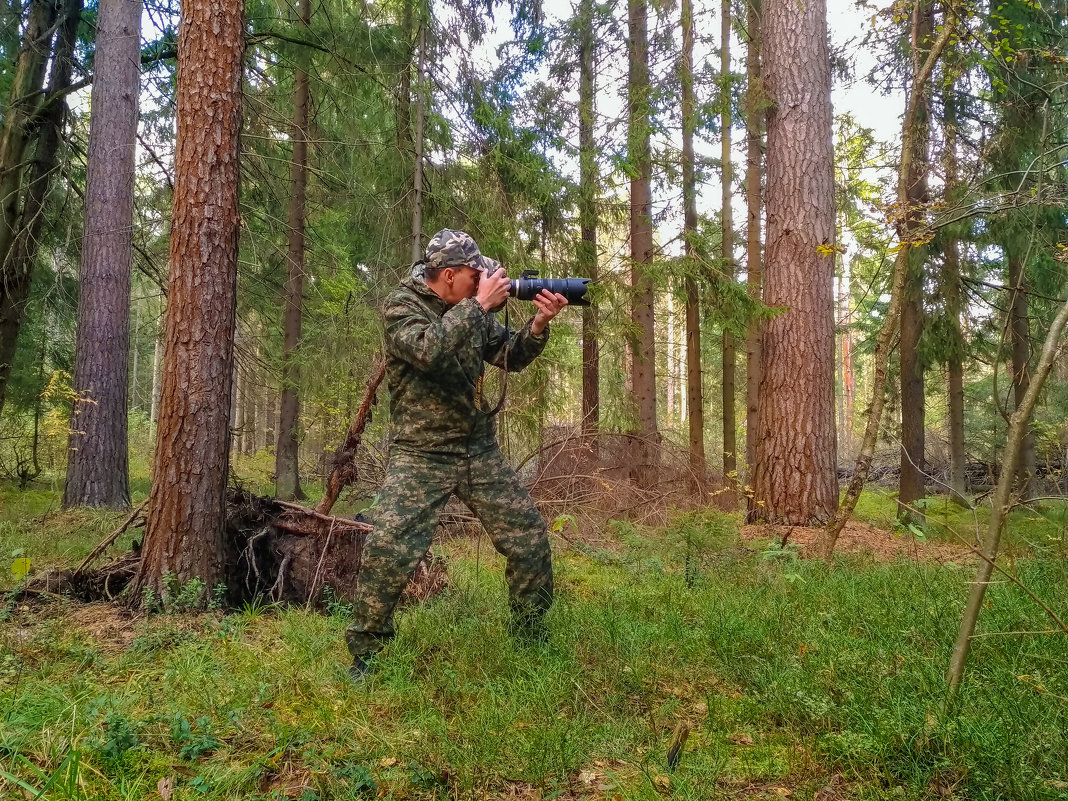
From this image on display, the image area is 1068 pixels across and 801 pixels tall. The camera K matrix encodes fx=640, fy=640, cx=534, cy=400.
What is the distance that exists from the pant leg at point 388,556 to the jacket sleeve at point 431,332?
67 centimetres

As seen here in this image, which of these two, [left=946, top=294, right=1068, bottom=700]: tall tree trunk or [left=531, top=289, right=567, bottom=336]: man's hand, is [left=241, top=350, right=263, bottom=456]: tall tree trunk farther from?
[left=946, top=294, right=1068, bottom=700]: tall tree trunk

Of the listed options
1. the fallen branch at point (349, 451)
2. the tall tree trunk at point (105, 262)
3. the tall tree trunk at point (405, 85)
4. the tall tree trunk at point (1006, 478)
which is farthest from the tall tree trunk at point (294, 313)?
the tall tree trunk at point (1006, 478)

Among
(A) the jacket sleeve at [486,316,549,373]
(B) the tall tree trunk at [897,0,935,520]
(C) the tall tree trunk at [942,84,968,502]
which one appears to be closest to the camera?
(A) the jacket sleeve at [486,316,549,373]

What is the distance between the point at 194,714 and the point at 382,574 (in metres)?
0.95

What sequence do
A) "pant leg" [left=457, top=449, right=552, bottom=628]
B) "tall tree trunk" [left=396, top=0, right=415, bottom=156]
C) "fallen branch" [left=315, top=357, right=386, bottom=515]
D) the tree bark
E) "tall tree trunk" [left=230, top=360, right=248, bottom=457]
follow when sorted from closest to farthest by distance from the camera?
1. "pant leg" [left=457, top=449, right=552, bottom=628]
2. "fallen branch" [left=315, top=357, right=386, bottom=515]
3. "tall tree trunk" [left=230, top=360, right=248, bottom=457]
4. "tall tree trunk" [left=396, top=0, right=415, bottom=156]
5. the tree bark

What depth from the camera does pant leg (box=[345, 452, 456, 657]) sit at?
320 centimetres

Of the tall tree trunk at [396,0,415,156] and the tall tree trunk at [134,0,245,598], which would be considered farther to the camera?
the tall tree trunk at [396,0,415,156]

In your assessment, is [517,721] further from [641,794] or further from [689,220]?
[689,220]

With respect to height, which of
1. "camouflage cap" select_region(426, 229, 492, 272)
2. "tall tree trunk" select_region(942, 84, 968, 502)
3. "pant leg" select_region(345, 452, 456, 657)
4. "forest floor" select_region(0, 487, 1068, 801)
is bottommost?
"forest floor" select_region(0, 487, 1068, 801)

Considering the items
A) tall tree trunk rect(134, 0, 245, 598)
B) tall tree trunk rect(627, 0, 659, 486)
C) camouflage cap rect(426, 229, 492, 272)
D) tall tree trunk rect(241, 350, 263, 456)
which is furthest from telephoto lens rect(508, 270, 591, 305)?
tall tree trunk rect(241, 350, 263, 456)

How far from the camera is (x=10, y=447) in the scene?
12234 millimetres

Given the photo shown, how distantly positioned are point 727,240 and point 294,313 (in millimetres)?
8201

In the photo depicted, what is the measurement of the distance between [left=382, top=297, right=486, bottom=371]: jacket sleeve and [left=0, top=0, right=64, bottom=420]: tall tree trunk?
737cm

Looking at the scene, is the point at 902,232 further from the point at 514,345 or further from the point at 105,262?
the point at 105,262
